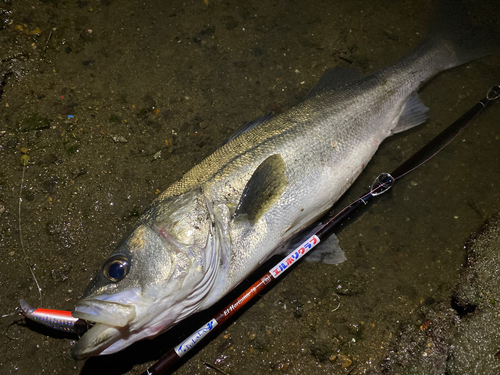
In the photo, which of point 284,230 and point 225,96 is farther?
point 225,96

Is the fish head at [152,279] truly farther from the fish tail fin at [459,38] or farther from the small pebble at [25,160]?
the fish tail fin at [459,38]

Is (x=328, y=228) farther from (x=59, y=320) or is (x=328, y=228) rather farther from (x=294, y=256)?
(x=59, y=320)

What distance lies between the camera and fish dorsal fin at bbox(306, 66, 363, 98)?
279 cm

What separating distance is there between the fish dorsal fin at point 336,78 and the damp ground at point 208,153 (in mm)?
314

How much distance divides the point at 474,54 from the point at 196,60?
2652 millimetres

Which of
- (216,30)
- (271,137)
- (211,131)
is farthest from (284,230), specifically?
(216,30)

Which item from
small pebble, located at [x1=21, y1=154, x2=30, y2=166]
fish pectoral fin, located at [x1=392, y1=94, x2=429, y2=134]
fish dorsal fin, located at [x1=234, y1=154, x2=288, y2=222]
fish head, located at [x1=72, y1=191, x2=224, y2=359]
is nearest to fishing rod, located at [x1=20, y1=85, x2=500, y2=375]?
→ fish pectoral fin, located at [x1=392, y1=94, x2=429, y2=134]

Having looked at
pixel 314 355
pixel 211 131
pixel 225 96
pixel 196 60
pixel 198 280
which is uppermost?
pixel 196 60

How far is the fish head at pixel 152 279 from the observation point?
1.76 m

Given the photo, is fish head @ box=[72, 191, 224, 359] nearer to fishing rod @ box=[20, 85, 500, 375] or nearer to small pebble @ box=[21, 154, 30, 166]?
fishing rod @ box=[20, 85, 500, 375]

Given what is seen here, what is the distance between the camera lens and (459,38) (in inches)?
116

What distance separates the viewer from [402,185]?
9.45 ft

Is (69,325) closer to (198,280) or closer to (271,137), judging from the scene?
(198,280)

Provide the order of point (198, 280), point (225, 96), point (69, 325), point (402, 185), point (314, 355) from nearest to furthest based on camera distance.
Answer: point (198, 280)
point (69, 325)
point (314, 355)
point (402, 185)
point (225, 96)
